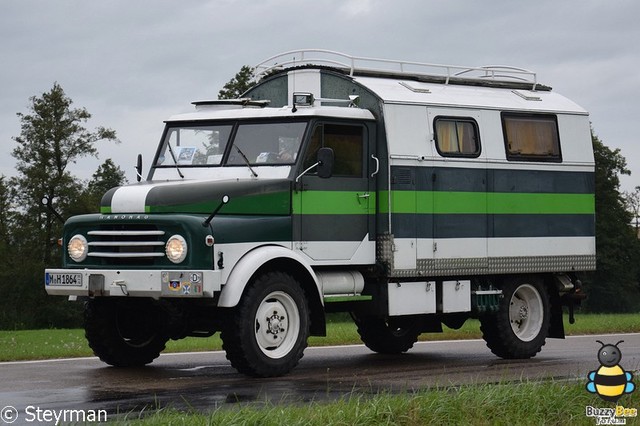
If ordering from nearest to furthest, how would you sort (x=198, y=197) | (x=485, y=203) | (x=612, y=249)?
(x=198, y=197) → (x=485, y=203) → (x=612, y=249)

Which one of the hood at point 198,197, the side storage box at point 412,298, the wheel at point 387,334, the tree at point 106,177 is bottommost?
the wheel at point 387,334

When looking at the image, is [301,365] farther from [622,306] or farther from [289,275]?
[622,306]

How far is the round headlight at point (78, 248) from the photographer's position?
14383 mm

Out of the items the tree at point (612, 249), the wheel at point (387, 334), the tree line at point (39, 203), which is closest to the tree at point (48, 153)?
the tree line at point (39, 203)

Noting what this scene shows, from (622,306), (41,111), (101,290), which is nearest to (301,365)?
(101,290)

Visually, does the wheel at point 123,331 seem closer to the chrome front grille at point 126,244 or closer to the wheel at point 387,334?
the chrome front grille at point 126,244

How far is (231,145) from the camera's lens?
1544 centimetres

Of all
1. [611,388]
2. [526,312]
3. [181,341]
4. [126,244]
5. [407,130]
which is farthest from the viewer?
[181,341]

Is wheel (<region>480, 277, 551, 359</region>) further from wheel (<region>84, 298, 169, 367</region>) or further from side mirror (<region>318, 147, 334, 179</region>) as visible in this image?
wheel (<region>84, 298, 169, 367</region>)

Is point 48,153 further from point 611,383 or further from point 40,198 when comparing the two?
point 611,383

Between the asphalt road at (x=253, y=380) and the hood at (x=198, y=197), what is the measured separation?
1813 millimetres

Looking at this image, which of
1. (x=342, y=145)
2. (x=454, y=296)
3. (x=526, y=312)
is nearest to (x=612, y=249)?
(x=526, y=312)

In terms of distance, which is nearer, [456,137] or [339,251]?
Result: [339,251]

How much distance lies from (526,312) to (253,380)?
211 inches
